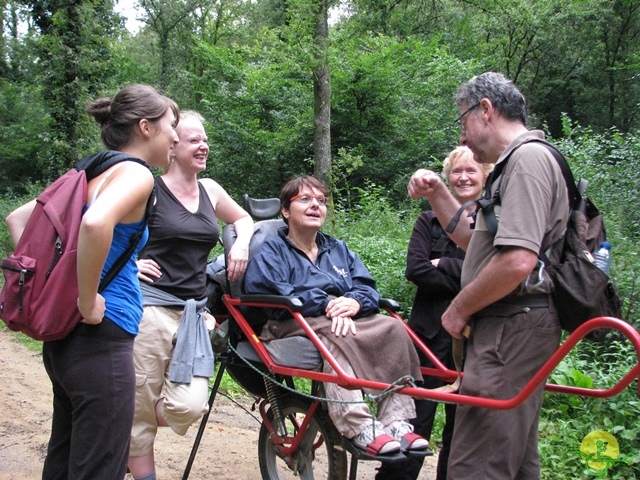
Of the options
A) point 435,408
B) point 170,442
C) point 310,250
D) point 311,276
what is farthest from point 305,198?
point 170,442

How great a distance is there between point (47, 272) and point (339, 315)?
1559 mm

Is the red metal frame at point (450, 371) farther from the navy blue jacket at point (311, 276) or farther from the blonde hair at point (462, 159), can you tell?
the blonde hair at point (462, 159)

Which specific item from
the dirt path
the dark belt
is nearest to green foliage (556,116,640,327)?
the dirt path

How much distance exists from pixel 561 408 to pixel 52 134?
42.5 feet

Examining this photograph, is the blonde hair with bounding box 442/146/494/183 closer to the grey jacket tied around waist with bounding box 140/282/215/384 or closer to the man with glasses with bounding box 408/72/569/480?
the man with glasses with bounding box 408/72/569/480

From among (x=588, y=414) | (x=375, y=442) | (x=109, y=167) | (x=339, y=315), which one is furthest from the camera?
(x=588, y=414)

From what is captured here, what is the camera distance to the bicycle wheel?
10.7 ft

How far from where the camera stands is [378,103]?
654 inches

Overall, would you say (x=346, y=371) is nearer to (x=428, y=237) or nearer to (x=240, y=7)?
(x=428, y=237)

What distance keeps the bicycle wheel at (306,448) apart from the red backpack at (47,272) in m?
1.67

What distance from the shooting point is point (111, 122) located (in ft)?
8.08

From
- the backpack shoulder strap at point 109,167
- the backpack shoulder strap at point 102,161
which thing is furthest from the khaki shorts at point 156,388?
the backpack shoulder strap at point 102,161

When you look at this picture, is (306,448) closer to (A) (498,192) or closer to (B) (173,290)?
(B) (173,290)

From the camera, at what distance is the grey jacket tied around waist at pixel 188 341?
3234 mm
